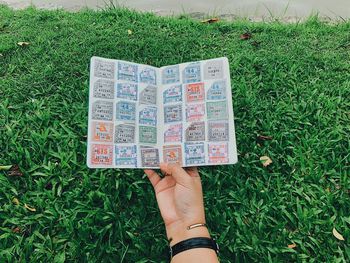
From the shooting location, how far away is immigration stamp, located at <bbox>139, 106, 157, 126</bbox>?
2.30m

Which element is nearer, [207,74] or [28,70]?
[207,74]

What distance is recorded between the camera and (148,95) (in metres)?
2.34

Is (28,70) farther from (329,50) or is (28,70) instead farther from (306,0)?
(306,0)

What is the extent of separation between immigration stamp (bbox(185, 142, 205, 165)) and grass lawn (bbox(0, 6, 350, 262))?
30cm

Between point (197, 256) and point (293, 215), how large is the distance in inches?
29.8

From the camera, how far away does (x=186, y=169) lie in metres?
2.19

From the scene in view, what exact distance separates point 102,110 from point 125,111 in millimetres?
122

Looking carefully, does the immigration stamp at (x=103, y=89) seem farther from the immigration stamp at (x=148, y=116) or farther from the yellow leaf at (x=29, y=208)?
the yellow leaf at (x=29, y=208)

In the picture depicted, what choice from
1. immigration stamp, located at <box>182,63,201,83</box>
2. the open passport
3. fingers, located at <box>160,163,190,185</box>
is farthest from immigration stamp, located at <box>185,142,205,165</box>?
immigration stamp, located at <box>182,63,201,83</box>

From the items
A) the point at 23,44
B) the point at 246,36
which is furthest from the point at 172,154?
the point at 23,44

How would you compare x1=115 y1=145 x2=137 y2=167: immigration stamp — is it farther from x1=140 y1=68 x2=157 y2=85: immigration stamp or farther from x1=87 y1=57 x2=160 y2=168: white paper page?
x1=140 y1=68 x2=157 y2=85: immigration stamp

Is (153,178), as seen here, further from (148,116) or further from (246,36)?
(246,36)

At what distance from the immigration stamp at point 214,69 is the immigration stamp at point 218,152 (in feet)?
1.14

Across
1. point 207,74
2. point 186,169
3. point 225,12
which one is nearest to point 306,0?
point 225,12
